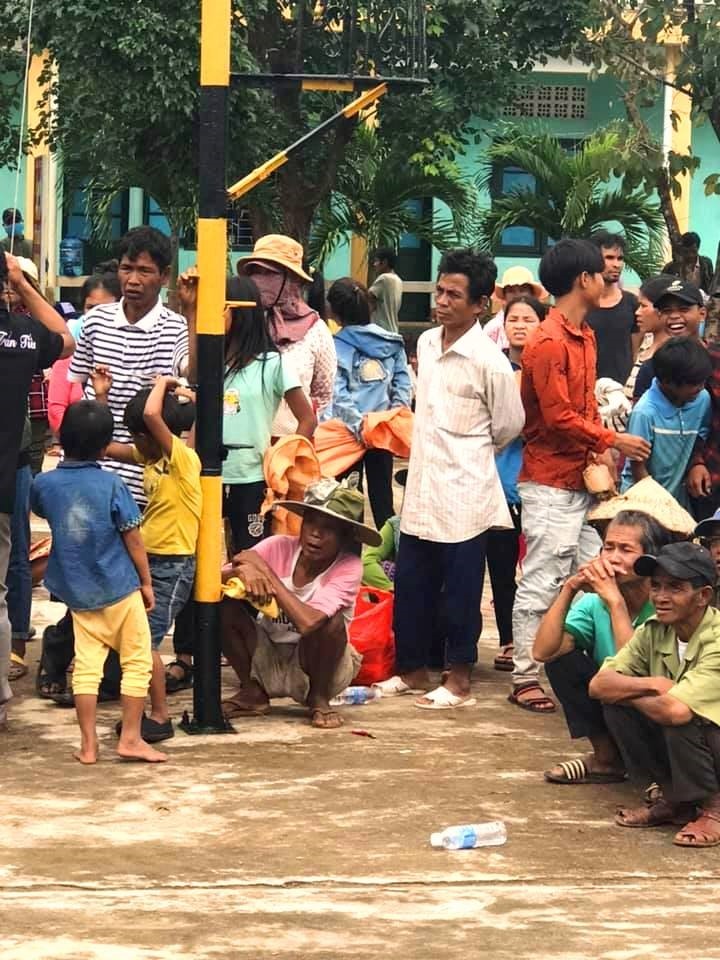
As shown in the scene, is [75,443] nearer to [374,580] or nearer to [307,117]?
[374,580]

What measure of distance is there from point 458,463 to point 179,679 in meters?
1.39

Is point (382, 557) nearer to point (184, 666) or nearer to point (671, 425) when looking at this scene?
point (184, 666)

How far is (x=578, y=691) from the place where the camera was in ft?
22.1

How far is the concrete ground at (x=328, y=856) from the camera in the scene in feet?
16.7

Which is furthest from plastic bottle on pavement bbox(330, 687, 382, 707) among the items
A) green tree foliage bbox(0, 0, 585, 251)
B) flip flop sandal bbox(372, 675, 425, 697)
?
green tree foliage bbox(0, 0, 585, 251)

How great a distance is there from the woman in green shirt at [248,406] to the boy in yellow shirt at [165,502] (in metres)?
0.52

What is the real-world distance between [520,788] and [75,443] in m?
1.90

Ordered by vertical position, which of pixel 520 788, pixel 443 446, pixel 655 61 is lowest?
pixel 520 788

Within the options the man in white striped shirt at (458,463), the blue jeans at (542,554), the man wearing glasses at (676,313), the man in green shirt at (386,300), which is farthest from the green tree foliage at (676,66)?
the man in green shirt at (386,300)

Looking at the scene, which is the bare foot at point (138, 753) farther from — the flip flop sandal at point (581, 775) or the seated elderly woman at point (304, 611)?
the flip flop sandal at point (581, 775)

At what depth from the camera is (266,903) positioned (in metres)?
5.35

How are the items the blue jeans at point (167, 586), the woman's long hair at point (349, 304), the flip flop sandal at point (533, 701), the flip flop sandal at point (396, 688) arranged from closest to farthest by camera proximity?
1. the blue jeans at point (167, 586)
2. the flip flop sandal at point (533, 701)
3. the flip flop sandal at point (396, 688)
4. the woman's long hair at point (349, 304)

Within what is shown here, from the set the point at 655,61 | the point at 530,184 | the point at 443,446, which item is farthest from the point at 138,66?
the point at 443,446

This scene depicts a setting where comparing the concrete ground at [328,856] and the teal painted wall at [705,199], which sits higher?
the teal painted wall at [705,199]
